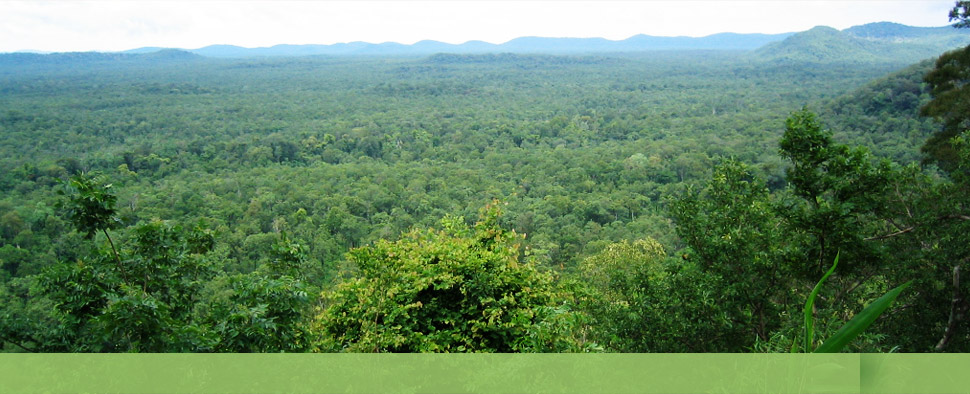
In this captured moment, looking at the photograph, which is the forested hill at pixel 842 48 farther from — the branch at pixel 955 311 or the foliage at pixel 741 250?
the branch at pixel 955 311

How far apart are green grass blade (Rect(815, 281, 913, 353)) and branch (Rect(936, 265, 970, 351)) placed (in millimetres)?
4984

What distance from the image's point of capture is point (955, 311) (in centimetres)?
461

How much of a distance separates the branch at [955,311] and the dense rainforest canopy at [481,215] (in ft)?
0.08

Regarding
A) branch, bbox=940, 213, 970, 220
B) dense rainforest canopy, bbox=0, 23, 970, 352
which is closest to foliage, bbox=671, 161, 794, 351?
dense rainforest canopy, bbox=0, 23, 970, 352

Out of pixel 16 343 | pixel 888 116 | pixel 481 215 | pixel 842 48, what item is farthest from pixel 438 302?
pixel 842 48
